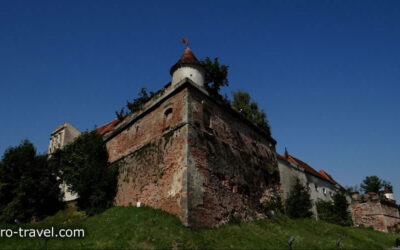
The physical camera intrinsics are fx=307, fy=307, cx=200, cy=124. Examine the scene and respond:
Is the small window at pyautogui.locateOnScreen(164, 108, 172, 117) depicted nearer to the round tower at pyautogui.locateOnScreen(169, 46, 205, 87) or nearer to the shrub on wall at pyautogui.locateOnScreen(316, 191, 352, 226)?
the round tower at pyautogui.locateOnScreen(169, 46, 205, 87)

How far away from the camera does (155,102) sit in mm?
17141

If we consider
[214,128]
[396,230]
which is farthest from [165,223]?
[396,230]

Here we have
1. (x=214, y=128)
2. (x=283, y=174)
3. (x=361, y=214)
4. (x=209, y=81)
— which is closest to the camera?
(x=214, y=128)

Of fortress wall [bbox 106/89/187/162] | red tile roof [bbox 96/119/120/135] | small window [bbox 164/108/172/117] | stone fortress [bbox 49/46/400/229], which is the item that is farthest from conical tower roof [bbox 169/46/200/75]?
red tile roof [bbox 96/119/120/135]

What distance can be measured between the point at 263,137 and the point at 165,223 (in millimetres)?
11689

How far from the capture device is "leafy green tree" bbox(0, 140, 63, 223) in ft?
58.7

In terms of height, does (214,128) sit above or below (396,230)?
above

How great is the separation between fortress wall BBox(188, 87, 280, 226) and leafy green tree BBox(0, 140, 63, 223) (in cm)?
1092

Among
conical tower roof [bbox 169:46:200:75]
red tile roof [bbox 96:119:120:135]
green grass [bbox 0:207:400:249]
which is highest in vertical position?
conical tower roof [bbox 169:46:200:75]

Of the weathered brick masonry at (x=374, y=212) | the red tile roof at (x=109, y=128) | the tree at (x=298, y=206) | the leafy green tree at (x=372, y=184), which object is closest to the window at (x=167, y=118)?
the red tile roof at (x=109, y=128)

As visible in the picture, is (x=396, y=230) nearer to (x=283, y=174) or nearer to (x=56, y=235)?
(x=283, y=174)

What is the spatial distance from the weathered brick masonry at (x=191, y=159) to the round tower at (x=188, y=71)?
897 mm

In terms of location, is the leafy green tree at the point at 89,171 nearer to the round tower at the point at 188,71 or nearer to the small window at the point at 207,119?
the small window at the point at 207,119

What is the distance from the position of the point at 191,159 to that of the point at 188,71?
5.65m
